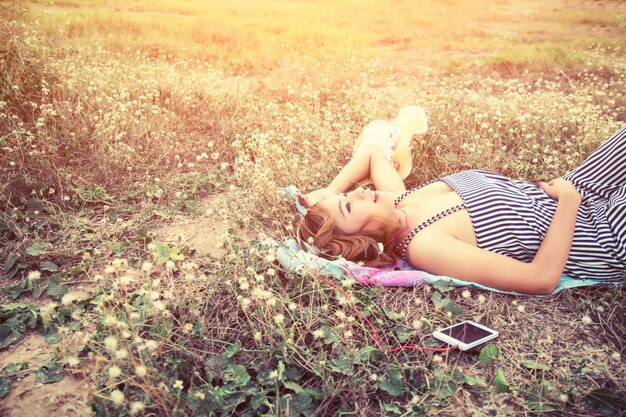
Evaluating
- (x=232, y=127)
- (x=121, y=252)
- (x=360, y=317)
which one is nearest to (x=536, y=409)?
(x=360, y=317)

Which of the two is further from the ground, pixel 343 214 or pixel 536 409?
pixel 343 214

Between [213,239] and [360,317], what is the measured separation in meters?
1.81

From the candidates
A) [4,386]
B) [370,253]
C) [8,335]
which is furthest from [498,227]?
[8,335]

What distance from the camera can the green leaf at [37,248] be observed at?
3.51 metres

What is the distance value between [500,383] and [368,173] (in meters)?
2.57

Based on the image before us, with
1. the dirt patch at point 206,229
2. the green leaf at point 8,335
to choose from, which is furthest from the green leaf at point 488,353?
the green leaf at point 8,335

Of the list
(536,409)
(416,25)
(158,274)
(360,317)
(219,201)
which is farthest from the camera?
(416,25)

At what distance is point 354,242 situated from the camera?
323 centimetres

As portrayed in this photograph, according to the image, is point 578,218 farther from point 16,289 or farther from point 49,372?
point 16,289

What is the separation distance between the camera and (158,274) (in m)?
3.49

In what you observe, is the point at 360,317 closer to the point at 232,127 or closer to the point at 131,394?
the point at 131,394

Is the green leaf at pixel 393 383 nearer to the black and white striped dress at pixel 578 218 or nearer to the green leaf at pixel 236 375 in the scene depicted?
the green leaf at pixel 236 375

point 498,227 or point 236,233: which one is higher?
point 498,227

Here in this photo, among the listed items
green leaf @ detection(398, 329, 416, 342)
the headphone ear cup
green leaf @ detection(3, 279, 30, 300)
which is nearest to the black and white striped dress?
the headphone ear cup
